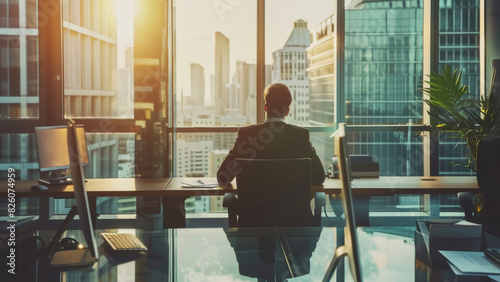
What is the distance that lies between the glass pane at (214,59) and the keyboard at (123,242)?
3580 millimetres

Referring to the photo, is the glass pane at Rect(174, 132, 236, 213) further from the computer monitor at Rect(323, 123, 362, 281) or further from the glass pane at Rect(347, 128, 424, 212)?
the computer monitor at Rect(323, 123, 362, 281)

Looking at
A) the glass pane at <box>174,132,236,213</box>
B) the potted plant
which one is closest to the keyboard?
the glass pane at <box>174,132,236,213</box>

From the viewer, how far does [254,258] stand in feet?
5.87

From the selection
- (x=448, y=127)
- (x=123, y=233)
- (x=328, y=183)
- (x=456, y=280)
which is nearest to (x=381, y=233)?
(x=456, y=280)

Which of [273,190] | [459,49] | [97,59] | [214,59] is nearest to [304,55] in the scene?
[214,59]

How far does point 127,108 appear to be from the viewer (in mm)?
5430

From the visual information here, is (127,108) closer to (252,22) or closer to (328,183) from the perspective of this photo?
(252,22)

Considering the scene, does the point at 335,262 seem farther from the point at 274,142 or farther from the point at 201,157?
the point at 201,157

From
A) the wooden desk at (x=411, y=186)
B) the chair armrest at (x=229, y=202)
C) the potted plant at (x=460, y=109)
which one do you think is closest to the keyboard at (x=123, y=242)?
the chair armrest at (x=229, y=202)

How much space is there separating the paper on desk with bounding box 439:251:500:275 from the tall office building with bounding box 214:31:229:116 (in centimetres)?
415

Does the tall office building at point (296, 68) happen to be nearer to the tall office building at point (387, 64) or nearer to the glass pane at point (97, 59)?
the tall office building at point (387, 64)

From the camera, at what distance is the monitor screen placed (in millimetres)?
3844

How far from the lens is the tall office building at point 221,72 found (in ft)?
18.4

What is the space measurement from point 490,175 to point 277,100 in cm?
150
